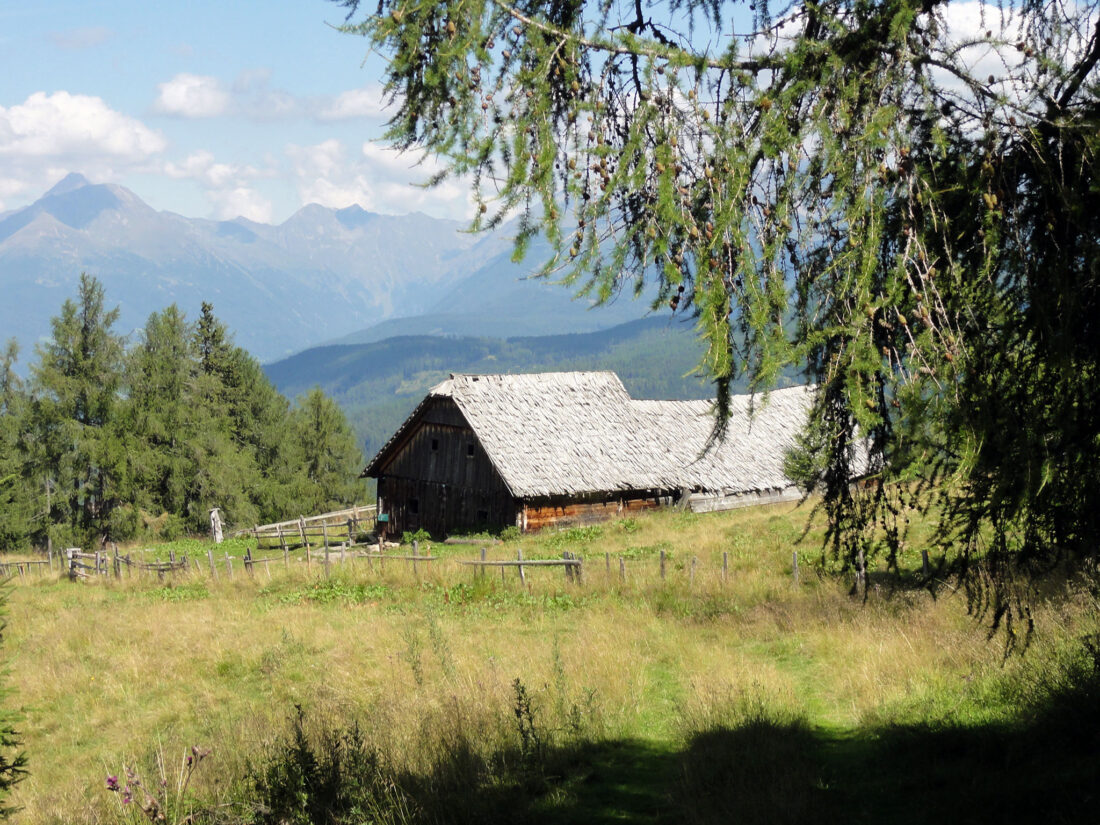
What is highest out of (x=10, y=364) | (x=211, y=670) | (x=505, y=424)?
(x=10, y=364)

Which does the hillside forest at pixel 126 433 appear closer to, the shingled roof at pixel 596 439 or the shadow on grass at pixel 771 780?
the shingled roof at pixel 596 439

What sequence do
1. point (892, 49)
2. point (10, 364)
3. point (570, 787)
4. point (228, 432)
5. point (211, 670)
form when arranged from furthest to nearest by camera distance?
1. point (228, 432)
2. point (10, 364)
3. point (211, 670)
4. point (570, 787)
5. point (892, 49)

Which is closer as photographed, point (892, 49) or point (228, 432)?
point (892, 49)

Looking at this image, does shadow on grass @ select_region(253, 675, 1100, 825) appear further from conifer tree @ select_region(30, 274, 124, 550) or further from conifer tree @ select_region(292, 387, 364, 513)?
conifer tree @ select_region(292, 387, 364, 513)

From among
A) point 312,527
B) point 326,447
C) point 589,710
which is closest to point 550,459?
point 312,527

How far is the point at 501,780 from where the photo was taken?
21.5ft

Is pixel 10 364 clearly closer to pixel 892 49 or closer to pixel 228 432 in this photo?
pixel 228 432

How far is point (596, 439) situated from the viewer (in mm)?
34312

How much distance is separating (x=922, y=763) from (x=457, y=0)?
6.06 meters

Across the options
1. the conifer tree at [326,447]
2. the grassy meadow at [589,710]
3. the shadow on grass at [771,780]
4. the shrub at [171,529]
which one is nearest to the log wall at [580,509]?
the grassy meadow at [589,710]

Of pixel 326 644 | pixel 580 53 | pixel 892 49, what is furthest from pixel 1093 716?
pixel 326 644

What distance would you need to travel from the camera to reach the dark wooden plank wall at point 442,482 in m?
31.7

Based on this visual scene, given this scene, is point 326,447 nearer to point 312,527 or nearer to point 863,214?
point 312,527

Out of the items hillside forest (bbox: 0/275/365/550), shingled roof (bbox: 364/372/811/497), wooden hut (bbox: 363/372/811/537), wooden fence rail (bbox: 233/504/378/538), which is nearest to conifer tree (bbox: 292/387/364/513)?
hillside forest (bbox: 0/275/365/550)
